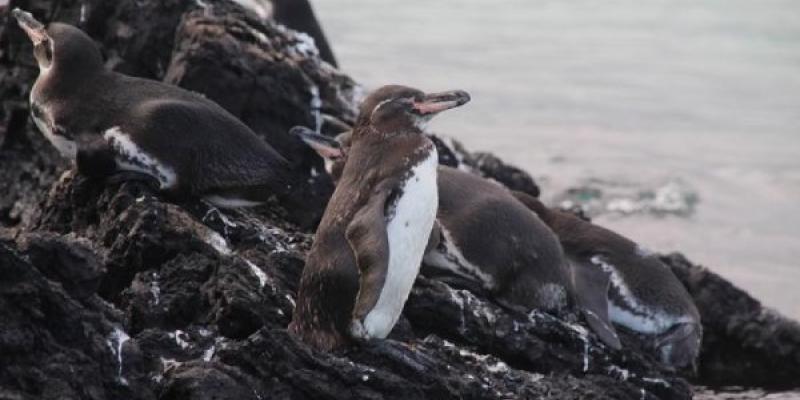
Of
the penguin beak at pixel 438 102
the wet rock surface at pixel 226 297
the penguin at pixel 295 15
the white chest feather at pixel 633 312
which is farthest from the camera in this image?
the penguin at pixel 295 15

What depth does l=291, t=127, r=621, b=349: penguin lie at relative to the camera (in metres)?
7.48

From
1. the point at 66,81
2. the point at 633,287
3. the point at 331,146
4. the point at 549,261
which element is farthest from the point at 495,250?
the point at 66,81

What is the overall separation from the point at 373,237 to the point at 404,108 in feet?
2.83

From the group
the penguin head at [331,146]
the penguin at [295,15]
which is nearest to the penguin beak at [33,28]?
the penguin head at [331,146]

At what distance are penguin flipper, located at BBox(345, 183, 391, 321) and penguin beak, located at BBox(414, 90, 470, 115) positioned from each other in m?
0.63

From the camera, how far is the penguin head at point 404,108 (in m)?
6.35

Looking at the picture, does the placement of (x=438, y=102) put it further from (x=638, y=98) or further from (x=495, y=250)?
(x=638, y=98)

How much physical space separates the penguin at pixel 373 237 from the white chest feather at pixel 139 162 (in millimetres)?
1210

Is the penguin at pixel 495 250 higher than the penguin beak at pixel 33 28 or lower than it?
lower

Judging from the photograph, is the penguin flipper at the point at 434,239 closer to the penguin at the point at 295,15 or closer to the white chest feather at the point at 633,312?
the white chest feather at the point at 633,312

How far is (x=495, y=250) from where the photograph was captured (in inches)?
298

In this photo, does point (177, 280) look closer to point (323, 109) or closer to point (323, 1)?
point (323, 109)

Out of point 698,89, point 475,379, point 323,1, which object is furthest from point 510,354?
point 323,1

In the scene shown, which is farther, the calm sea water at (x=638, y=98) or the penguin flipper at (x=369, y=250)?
the calm sea water at (x=638, y=98)
